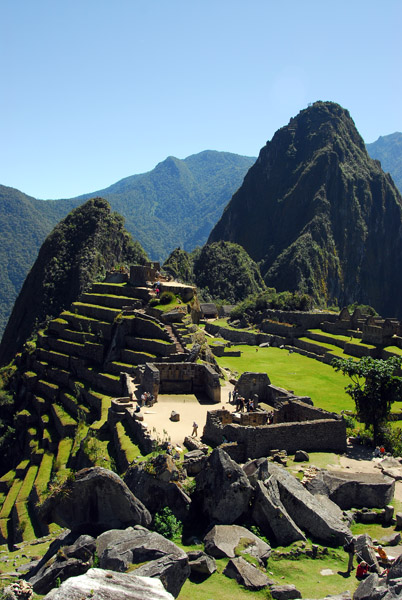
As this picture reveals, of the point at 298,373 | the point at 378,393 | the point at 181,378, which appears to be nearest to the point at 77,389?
the point at 181,378

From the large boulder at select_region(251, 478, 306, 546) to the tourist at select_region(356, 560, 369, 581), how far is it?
5.69ft

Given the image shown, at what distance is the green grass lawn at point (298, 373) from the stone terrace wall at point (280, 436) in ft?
52.2

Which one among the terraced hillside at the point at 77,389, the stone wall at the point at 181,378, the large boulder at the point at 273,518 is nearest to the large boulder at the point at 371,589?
the large boulder at the point at 273,518

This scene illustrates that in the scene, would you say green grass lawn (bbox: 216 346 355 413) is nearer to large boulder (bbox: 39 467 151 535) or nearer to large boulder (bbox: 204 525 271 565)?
large boulder (bbox: 204 525 271 565)

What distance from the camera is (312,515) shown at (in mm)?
14523

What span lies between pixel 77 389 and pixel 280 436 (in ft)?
71.7

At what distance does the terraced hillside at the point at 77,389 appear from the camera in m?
26.7

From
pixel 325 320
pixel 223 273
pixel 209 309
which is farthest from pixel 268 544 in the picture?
pixel 223 273

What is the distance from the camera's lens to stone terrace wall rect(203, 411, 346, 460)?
65.3ft

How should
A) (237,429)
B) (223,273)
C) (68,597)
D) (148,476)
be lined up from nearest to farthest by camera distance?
(68,597) → (148,476) → (237,429) → (223,273)

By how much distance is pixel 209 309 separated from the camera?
10131 centimetres

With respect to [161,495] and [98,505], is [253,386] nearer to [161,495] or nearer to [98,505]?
[161,495]

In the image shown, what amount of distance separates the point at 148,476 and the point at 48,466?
19331 millimetres

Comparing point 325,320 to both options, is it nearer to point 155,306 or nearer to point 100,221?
point 155,306
